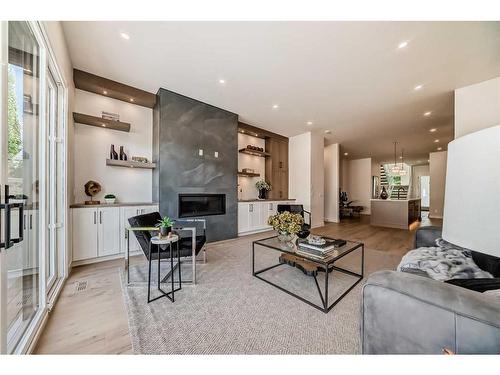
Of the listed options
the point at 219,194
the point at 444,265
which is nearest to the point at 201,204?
the point at 219,194

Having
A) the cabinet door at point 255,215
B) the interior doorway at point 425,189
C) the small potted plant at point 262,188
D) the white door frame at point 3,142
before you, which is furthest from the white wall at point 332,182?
the interior doorway at point 425,189

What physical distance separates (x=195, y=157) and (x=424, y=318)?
371cm

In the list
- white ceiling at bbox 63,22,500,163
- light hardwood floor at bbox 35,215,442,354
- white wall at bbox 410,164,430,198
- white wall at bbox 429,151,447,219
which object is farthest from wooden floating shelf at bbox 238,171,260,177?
white wall at bbox 410,164,430,198

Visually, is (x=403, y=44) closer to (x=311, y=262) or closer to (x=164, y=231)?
(x=311, y=262)

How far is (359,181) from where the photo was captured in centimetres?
962

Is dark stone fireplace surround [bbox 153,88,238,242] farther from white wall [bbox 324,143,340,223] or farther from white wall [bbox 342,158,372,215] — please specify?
white wall [bbox 342,158,372,215]

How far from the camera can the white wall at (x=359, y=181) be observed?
931 centimetres

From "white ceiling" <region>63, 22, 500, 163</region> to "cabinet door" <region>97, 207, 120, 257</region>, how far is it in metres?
2.12

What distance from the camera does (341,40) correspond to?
2240 millimetres

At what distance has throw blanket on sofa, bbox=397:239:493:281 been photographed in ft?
4.78

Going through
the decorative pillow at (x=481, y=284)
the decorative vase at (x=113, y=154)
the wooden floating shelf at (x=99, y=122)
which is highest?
the wooden floating shelf at (x=99, y=122)

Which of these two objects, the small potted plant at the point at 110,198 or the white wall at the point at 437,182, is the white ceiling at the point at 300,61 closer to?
the small potted plant at the point at 110,198

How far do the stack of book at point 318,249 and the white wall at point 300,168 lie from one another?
3477 mm
